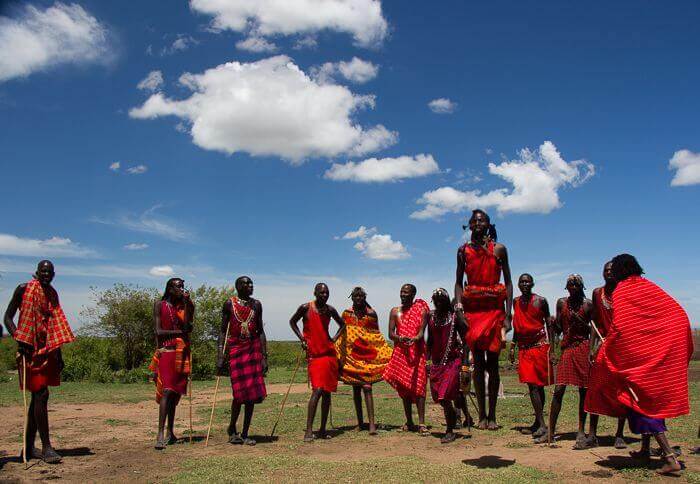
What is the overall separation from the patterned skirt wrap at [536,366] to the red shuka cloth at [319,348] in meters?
2.72

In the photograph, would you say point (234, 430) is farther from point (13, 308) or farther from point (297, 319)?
point (13, 308)

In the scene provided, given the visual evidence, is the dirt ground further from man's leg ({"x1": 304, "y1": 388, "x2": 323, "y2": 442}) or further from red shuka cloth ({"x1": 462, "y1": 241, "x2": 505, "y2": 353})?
red shuka cloth ({"x1": 462, "y1": 241, "x2": 505, "y2": 353})

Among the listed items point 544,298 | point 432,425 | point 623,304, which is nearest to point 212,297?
point 432,425

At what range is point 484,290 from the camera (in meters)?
7.84

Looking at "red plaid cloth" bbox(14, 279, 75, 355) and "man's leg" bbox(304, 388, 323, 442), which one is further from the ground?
"red plaid cloth" bbox(14, 279, 75, 355)

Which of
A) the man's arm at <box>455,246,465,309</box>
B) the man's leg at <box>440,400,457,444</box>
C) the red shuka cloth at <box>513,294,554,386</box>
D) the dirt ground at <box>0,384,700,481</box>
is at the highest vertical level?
the man's arm at <box>455,246,465,309</box>

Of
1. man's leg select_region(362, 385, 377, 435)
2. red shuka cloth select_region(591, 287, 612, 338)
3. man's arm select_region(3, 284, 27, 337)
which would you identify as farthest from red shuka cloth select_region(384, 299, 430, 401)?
man's arm select_region(3, 284, 27, 337)

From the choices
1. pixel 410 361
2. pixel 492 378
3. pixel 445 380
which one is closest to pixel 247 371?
pixel 410 361

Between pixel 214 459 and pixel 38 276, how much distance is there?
124 inches

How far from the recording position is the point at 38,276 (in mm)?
7113

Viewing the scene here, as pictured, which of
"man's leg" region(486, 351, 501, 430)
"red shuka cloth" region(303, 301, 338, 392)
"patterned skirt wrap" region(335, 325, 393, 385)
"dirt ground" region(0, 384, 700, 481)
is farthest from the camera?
"patterned skirt wrap" region(335, 325, 393, 385)

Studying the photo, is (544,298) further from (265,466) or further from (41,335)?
(41,335)

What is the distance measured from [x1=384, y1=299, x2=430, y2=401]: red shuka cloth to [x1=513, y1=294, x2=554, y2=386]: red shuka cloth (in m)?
1.35

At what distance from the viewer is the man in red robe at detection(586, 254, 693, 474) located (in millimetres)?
5766
